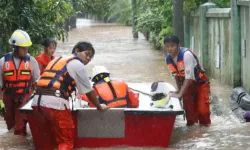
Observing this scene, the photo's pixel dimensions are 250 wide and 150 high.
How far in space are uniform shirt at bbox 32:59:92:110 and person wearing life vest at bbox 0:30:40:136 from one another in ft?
5.69

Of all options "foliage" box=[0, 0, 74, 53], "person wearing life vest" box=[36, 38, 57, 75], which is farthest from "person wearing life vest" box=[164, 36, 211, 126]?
"foliage" box=[0, 0, 74, 53]

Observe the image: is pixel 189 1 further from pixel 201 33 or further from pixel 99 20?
pixel 99 20

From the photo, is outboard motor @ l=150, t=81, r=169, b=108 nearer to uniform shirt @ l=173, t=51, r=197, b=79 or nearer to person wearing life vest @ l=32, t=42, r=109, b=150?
uniform shirt @ l=173, t=51, r=197, b=79

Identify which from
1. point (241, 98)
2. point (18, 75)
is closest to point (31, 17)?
point (18, 75)

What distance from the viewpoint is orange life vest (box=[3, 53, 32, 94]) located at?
905 centimetres

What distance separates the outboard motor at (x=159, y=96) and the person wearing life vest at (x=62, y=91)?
1260 mm

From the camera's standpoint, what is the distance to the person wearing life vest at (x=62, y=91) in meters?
7.37

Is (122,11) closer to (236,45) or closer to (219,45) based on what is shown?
(219,45)

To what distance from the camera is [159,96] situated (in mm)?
9594

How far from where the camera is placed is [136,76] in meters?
18.3

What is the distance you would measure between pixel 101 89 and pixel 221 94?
Answer: 5939 mm

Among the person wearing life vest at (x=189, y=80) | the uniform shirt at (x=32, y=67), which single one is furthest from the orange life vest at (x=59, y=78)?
the person wearing life vest at (x=189, y=80)

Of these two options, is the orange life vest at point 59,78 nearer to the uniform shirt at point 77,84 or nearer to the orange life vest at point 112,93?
the uniform shirt at point 77,84

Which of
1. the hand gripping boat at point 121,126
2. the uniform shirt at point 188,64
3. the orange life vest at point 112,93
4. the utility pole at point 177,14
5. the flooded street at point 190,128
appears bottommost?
the flooded street at point 190,128
